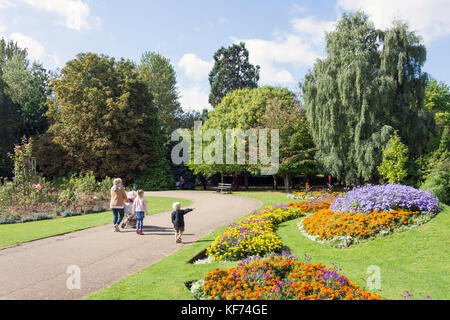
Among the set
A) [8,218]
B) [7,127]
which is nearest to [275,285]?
[8,218]

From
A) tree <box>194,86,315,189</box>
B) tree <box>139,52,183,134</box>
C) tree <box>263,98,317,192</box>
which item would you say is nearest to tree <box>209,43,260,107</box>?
tree <box>139,52,183,134</box>

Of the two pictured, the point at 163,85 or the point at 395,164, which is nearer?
the point at 395,164

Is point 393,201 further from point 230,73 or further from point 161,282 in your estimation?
point 230,73

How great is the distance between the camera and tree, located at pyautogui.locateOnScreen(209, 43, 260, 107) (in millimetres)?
50969

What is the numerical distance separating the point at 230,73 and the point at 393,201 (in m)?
44.3

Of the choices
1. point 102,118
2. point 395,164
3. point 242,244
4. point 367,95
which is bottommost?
point 242,244

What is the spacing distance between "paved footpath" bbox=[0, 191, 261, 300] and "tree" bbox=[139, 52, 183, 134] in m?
37.6

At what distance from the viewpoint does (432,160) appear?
19328 mm

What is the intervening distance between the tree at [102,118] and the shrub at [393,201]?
86.0 ft

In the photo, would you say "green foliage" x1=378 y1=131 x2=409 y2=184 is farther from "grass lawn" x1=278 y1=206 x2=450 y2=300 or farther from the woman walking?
the woman walking

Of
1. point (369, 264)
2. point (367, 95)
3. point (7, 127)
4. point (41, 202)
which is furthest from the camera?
point (7, 127)

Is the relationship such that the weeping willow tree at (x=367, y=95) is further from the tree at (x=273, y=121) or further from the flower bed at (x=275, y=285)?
the flower bed at (x=275, y=285)

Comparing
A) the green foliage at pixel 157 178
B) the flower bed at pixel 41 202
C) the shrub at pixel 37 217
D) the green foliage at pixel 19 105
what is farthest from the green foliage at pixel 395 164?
the green foliage at pixel 19 105

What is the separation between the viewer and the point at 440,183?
1741 centimetres
